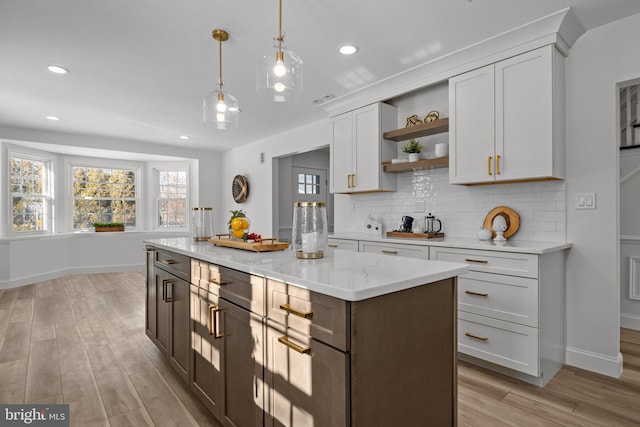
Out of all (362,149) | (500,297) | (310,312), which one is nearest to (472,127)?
(362,149)

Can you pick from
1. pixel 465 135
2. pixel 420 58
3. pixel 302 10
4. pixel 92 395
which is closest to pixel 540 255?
pixel 465 135

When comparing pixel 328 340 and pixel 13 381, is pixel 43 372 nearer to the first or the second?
pixel 13 381

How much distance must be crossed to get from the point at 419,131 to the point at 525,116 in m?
0.99

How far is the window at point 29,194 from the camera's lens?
18.3 ft

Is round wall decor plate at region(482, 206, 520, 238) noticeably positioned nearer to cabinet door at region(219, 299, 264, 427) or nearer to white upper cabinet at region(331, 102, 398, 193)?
white upper cabinet at region(331, 102, 398, 193)

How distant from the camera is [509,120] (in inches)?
106

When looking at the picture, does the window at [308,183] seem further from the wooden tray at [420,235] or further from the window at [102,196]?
the window at [102,196]

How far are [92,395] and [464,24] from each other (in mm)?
3570

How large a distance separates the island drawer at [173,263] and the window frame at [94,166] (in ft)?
16.8

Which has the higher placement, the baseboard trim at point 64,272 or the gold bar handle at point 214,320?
the gold bar handle at point 214,320

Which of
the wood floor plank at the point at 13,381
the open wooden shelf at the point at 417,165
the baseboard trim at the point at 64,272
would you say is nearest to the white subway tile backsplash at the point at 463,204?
the open wooden shelf at the point at 417,165

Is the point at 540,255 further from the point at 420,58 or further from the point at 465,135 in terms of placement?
the point at 420,58

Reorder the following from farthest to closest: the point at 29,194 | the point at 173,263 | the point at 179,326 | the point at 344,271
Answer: the point at 29,194
the point at 173,263
the point at 179,326
the point at 344,271

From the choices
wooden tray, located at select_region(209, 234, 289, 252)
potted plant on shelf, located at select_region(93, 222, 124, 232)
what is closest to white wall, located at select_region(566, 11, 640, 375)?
wooden tray, located at select_region(209, 234, 289, 252)
